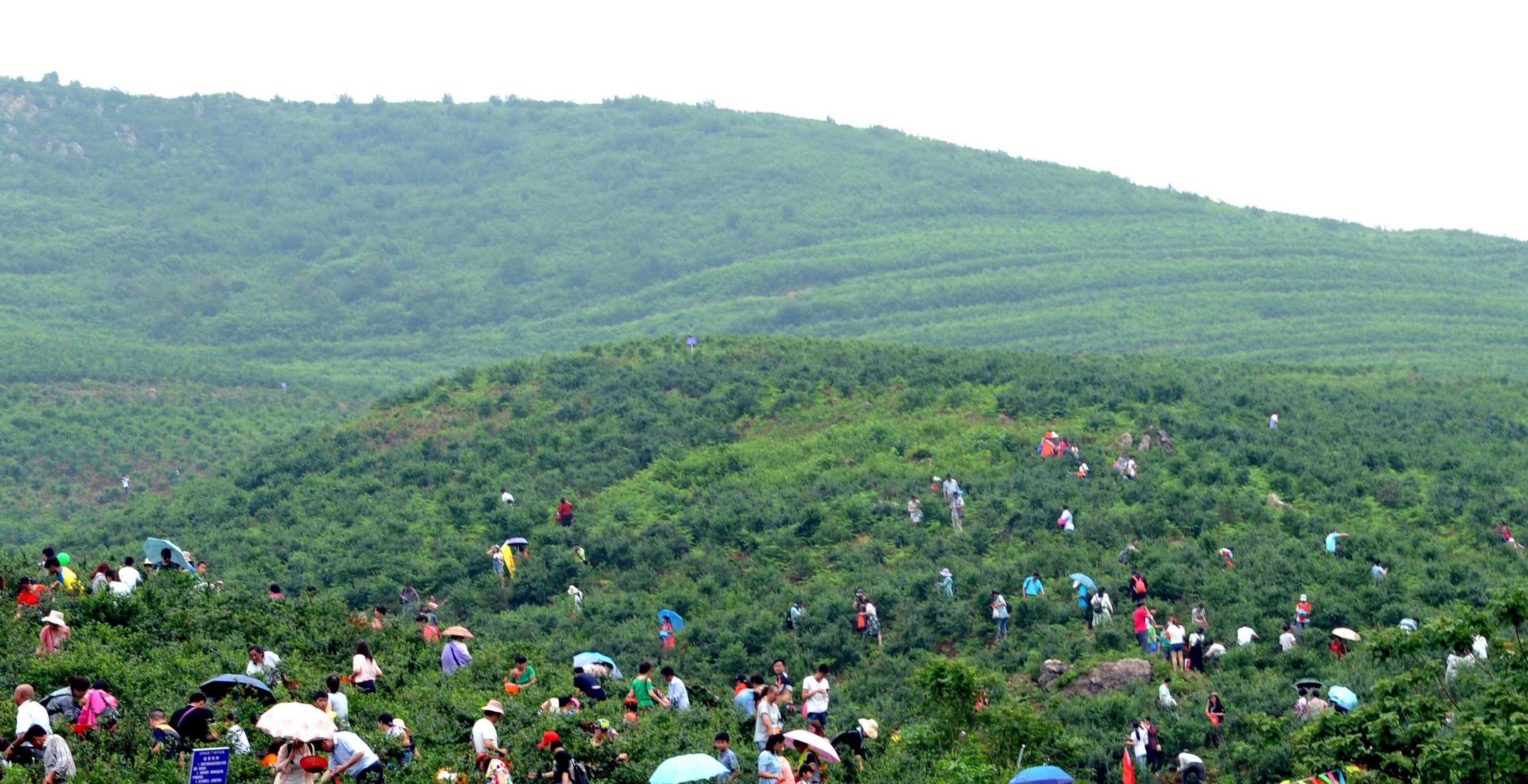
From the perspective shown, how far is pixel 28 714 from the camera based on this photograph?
17.0m

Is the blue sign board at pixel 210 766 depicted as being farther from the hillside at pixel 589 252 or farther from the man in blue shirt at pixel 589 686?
the hillside at pixel 589 252

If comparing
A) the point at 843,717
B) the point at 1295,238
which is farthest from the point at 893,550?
the point at 1295,238

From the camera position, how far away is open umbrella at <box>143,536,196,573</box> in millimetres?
29766

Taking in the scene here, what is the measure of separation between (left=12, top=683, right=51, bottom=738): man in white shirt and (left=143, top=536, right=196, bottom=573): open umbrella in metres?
11.1

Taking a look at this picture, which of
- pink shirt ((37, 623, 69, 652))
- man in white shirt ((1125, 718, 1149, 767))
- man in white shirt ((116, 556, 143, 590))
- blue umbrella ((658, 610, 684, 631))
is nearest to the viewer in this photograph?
pink shirt ((37, 623, 69, 652))

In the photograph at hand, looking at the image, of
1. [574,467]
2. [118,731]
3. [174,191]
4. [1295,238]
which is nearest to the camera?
[118,731]

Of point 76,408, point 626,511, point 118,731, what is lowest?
point 76,408

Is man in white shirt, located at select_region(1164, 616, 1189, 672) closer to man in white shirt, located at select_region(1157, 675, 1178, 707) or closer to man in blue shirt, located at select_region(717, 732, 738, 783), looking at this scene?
man in white shirt, located at select_region(1157, 675, 1178, 707)

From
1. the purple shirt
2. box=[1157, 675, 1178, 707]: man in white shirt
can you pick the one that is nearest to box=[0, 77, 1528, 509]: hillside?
the purple shirt

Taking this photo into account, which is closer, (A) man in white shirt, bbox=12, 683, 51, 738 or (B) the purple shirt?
(A) man in white shirt, bbox=12, 683, 51, 738

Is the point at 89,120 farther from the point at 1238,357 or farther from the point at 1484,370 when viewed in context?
the point at 1484,370

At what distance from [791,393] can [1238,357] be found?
39.3 meters

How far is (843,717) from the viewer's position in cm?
2588

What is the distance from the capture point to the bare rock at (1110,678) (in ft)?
90.9
